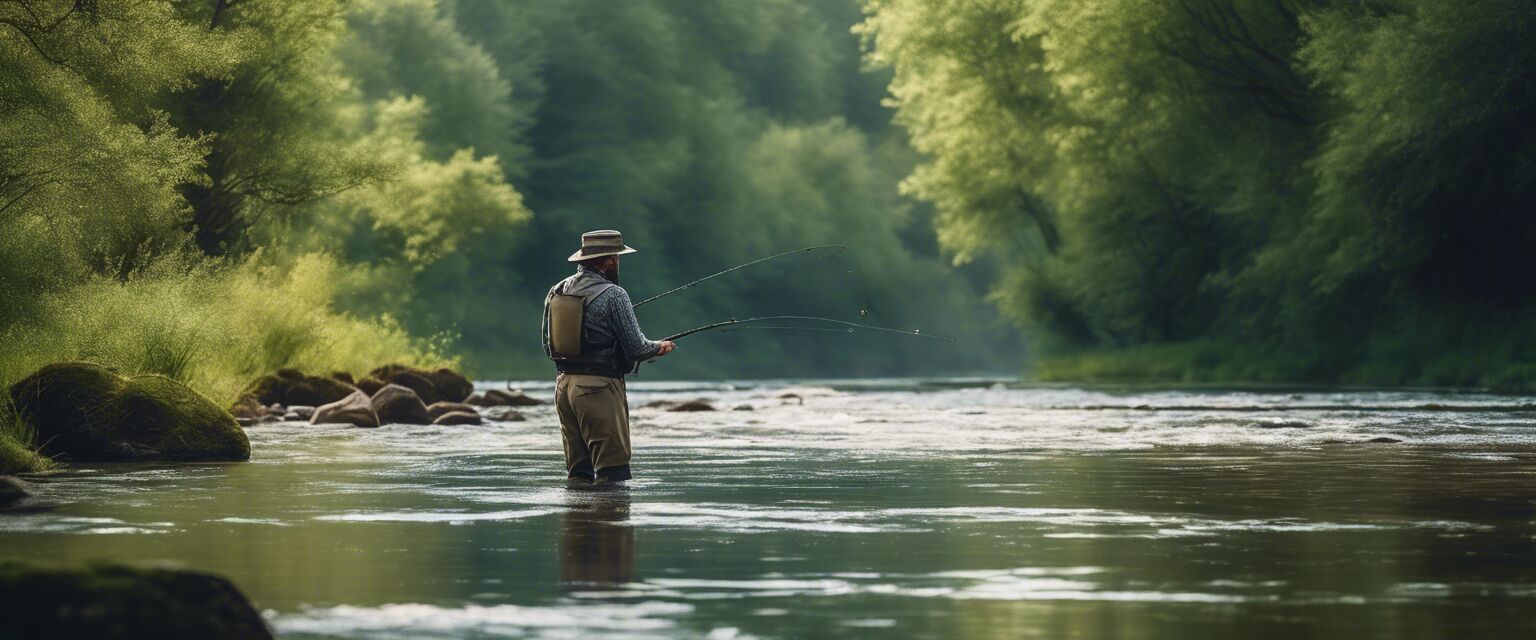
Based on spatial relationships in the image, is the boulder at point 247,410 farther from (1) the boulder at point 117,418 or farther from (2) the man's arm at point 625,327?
(2) the man's arm at point 625,327

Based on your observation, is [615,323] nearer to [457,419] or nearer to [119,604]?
[119,604]

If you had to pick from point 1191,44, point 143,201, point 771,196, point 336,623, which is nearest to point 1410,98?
point 1191,44

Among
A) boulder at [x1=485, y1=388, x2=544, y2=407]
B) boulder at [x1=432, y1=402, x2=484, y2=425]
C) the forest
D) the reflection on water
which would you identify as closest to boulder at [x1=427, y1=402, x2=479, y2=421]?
boulder at [x1=432, y1=402, x2=484, y2=425]

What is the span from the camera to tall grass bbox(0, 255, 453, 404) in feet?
61.5

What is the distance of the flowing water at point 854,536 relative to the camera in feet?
24.4

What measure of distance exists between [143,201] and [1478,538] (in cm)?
1220

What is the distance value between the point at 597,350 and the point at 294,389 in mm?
15616

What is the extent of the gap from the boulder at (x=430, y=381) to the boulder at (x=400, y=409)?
7.36 meters

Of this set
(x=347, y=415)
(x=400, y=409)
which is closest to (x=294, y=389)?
(x=400, y=409)

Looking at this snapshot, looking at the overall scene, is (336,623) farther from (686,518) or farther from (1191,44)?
(1191,44)

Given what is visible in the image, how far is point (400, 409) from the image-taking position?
84.0 ft

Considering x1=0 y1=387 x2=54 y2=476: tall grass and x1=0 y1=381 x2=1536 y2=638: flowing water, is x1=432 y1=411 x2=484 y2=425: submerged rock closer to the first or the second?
x1=0 y1=381 x2=1536 y2=638: flowing water

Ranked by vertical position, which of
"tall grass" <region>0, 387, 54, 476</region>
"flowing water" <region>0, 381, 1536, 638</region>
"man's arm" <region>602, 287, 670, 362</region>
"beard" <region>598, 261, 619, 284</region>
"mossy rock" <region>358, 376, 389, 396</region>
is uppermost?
"beard" <region>598, 261, 619, 284</region>

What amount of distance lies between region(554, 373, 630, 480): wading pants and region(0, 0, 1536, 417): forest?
176 cm
